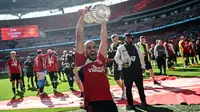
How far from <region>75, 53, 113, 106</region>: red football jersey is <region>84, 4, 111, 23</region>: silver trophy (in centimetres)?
70

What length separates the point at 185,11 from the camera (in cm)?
4675

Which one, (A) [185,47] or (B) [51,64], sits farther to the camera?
(A) [185,47]

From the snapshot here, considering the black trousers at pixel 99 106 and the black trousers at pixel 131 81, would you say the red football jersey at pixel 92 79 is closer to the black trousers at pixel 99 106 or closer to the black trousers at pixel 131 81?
the black trousers at pixel 99 106

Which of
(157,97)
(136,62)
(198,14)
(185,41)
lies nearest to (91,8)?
(136,62)

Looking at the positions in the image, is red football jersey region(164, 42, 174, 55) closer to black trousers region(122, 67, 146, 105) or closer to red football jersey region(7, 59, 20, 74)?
red football jersey region(7, 59, 20, 74)

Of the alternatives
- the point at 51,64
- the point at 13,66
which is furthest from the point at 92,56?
the point at 13,66

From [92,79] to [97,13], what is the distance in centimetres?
110

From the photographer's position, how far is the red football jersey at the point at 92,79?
3.72 m

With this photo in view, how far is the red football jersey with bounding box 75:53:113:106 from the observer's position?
12.2ft

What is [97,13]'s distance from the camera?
403cm

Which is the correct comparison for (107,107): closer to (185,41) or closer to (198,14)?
(185,41)

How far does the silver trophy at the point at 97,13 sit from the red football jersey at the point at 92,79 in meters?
0.70

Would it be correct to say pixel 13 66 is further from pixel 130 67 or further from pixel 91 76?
pixel 91 76

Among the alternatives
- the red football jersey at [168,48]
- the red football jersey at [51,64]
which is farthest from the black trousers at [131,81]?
the red football jersey at [168,48]
